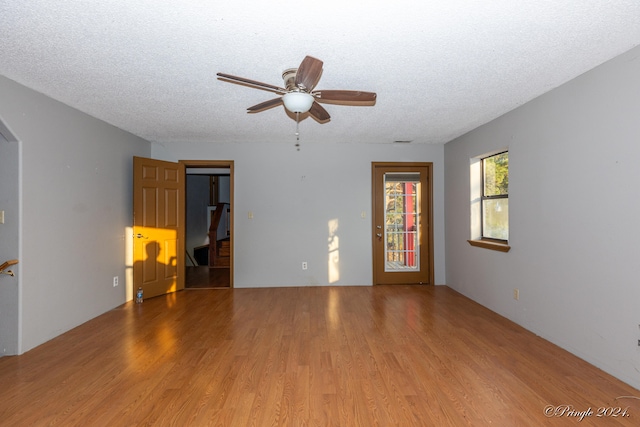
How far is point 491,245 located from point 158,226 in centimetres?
459

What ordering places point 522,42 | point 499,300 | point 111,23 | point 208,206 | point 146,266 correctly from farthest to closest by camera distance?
point 208,206 → point 146,266 → point 499,300 → point 522,42 → point 111,23

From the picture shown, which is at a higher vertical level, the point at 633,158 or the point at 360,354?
the point at 633,158

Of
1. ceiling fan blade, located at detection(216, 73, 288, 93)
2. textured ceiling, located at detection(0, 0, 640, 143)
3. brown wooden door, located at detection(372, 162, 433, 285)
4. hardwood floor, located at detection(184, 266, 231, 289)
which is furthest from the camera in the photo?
hardwood floor, located at detection(184, 266, 231, 289)

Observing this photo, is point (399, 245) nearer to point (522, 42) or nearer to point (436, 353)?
point (436, 353)

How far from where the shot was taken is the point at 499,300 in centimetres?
381

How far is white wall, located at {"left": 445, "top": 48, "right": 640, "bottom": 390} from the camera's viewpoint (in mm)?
2277

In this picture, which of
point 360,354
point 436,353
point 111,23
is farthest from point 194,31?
point 436,353

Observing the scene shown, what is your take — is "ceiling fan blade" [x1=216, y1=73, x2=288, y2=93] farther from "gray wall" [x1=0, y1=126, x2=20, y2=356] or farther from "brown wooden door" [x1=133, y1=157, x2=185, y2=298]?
"brown wooden door" [x1=133, y1=157, x2=185, y2=298]

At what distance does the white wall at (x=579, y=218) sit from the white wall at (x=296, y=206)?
199 cm

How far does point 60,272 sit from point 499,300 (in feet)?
15.9

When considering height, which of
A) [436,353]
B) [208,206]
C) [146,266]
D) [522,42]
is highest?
[522,42]

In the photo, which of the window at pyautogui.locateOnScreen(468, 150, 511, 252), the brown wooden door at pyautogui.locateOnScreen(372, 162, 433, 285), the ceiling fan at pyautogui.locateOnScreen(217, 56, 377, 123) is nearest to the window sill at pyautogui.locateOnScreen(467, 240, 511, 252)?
the window at pyautogui.locateOnScreen(468, 150, 511, 252)

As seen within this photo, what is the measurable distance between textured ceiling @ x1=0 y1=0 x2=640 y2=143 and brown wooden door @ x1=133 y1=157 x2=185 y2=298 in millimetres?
1276

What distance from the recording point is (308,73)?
82.4 inches
